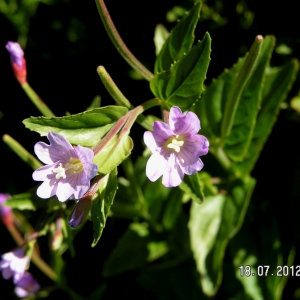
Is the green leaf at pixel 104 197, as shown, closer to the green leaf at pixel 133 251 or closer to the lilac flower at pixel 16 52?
the lilac flower at pixel 16 52

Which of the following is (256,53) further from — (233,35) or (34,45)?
(34,45)

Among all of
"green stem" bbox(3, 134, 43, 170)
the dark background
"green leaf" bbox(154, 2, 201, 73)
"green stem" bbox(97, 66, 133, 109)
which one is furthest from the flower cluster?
"green leaf" bbox(154, 2, 201, 73)

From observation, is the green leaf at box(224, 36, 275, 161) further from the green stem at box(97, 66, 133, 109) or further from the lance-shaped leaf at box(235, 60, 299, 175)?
the green stem at box(97, 66, 133, 109)

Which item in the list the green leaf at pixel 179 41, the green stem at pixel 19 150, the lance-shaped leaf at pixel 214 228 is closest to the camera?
the green leaf at pixel 179 41

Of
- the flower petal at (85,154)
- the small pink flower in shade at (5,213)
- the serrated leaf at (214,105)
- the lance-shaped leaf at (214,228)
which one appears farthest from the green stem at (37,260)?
the flower petal at (85,154)

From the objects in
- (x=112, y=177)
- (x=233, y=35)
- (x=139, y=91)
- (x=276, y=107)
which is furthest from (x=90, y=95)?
(x=112, y=177)

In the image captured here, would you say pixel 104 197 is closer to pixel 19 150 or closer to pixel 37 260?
pixel 19 150
